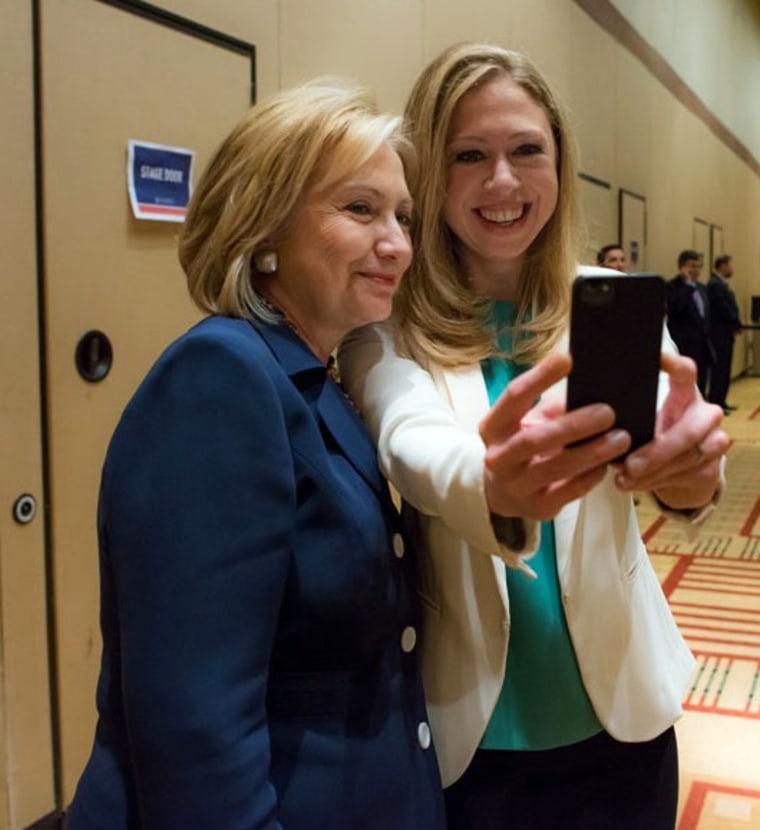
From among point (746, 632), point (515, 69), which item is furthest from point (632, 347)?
point (746, 632)

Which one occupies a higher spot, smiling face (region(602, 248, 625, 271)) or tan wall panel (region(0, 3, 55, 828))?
smiling face (region(602, 248, 625, 271))

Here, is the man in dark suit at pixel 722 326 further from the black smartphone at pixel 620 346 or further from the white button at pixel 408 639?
the black smartphone at pixel 620 346

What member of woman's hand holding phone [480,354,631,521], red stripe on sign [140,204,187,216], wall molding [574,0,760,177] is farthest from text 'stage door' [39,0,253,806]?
wall molding [574,0,760,177]

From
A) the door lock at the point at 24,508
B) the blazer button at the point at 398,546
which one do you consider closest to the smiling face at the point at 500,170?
the blazer button at the point at 398,546

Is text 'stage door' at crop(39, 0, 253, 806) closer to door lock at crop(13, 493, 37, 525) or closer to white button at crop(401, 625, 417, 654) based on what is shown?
door lock at crop(13, 493, 37, 525)

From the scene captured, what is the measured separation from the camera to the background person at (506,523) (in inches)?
43.9

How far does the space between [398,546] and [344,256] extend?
35 centimetres

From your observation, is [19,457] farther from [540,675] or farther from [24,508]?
[540,675]

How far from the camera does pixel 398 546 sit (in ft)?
3.69

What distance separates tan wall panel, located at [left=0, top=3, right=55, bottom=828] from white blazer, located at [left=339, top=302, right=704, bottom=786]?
139 cm

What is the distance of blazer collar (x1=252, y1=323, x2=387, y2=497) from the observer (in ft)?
3.51

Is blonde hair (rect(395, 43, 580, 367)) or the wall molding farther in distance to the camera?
the wall molding

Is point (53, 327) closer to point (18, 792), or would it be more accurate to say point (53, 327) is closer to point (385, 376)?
point (18, 792)

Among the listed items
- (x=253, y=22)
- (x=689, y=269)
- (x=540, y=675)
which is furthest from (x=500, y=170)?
(x=689, y=269)
